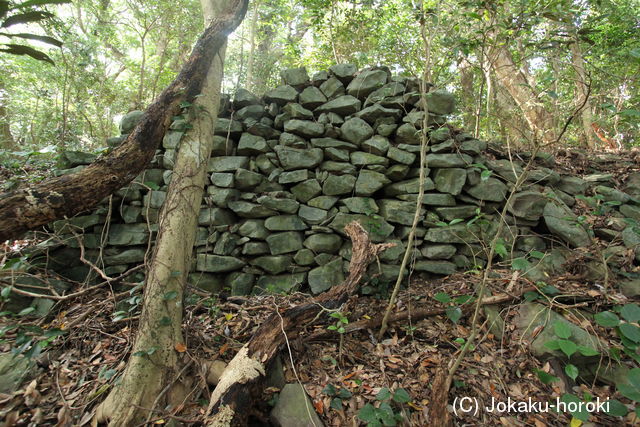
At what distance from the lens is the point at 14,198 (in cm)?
130

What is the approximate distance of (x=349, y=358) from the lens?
222cm

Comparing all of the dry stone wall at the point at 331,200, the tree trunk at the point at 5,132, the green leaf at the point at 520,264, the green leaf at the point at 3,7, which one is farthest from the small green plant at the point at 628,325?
the tree trunk at the point at 5,132

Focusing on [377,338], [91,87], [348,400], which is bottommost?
[348,400]

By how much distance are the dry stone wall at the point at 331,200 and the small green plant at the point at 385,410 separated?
4.30 ft

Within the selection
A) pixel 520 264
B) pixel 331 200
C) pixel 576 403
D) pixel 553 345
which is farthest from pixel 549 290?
pixel 331 200

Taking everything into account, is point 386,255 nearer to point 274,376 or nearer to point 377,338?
point 377,338

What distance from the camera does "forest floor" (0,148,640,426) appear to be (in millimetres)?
1817

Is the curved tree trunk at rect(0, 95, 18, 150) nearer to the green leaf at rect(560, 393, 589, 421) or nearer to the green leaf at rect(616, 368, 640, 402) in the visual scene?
the green leaf at rect(560, 393, 589, 421)

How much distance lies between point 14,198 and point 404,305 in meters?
2.81

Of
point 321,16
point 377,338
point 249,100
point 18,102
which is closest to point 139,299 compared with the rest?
point 377,338

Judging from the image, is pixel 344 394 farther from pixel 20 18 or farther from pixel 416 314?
pixel 20 18

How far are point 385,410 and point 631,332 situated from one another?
1.40 metres

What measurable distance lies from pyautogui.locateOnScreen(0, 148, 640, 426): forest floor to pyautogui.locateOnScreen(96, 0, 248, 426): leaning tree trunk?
12 centimetres

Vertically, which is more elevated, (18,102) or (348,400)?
(18,102)
